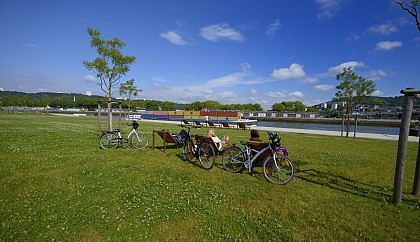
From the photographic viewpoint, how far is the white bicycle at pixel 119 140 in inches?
374

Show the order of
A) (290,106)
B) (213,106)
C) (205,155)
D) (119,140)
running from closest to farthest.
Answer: (205,155) → (119,140) → (213,106) → (290,106)

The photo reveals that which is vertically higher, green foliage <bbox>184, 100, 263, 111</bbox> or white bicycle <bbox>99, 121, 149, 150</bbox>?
green foliage <bbox>184, 100, 263, 111</bbox>

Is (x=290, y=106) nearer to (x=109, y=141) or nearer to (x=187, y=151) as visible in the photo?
(x=187, y=151)

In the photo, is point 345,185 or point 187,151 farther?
point 187,151

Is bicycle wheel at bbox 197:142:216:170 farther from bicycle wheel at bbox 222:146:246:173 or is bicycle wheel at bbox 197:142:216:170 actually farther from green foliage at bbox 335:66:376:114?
green foliage at bbox 335:66:376:114

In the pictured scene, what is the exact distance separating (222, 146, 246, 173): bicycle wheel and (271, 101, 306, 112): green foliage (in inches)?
5280

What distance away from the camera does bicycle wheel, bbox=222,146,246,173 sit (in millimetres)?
6480

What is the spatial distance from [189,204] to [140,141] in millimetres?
6747

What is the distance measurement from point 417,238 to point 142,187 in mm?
5453

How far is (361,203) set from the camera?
4.56 m

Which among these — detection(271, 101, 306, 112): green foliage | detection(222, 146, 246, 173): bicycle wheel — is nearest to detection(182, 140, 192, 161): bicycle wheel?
detection(222, 146, 246, 173): bicycle wheel

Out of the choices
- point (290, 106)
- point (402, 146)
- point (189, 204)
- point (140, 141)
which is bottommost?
point (189, 204)

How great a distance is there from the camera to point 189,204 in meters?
4.31

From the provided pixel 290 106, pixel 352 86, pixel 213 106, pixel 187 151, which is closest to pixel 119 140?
pixel 187 151
